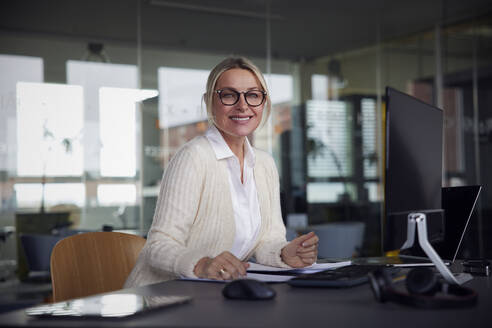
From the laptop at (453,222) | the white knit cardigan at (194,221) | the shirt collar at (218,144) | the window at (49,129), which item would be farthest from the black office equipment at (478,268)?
the window at (49,129)

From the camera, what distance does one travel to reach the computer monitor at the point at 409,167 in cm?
138

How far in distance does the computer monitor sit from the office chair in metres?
0.94

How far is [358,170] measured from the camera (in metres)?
7.67

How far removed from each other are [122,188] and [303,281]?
5370mm

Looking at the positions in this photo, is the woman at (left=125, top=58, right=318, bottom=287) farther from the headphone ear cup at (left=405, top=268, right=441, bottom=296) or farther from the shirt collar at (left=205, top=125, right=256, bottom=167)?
the headphone ear cup at (left=405, top=268, right=441, bottom=296)

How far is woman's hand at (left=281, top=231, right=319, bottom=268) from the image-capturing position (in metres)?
1.65

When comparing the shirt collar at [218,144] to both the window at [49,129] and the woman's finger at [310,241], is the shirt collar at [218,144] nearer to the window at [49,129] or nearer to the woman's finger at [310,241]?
the woman's finger at [310,241]

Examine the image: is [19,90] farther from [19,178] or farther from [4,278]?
[4,278]

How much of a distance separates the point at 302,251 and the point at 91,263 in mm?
688

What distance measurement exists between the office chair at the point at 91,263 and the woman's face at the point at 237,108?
503 mm

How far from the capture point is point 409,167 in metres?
1.49

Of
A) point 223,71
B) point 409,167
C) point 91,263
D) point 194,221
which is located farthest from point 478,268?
point 91,263

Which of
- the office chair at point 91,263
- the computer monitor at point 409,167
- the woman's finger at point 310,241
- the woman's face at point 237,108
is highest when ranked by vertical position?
the woman's face at point 237,108

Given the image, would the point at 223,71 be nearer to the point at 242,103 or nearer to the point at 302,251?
the point at 242,103
